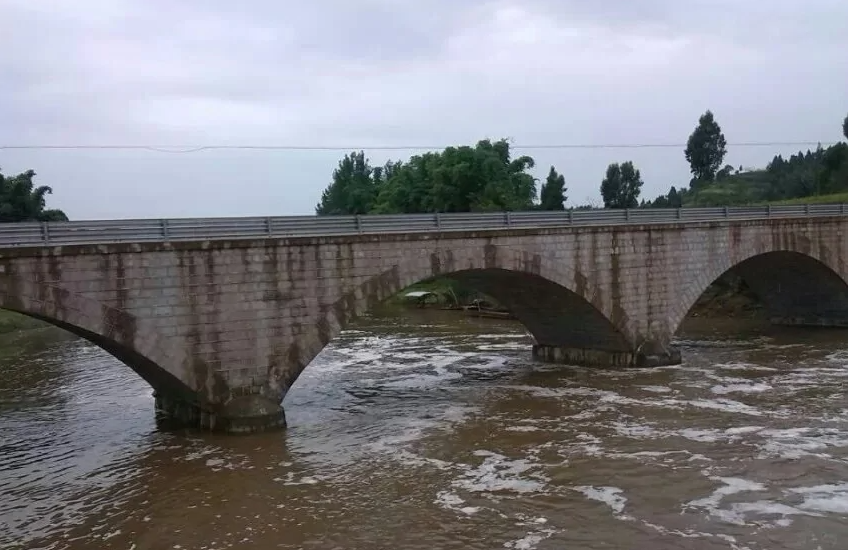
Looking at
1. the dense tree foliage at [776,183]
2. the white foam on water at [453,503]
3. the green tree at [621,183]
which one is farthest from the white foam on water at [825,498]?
the green tree at [621,183]

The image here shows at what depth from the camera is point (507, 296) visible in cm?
2709

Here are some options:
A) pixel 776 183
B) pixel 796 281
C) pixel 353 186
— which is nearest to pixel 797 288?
pixel 796 281

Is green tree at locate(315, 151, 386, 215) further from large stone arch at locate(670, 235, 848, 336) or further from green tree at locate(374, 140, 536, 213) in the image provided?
large stone arch at locate(670, 235, 848, 336)

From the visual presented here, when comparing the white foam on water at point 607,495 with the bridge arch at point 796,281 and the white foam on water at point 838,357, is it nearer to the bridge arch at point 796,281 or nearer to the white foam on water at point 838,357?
the bridge arch at point 796,281

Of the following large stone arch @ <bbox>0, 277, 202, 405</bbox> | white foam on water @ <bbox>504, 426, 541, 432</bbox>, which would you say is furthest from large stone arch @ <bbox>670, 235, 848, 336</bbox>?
large stone arch @ <bbox>0, 277, 202, 405</bbox>

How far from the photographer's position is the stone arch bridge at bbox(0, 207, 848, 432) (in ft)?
54.5

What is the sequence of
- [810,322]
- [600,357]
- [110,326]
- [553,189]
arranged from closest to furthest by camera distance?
[110,326], [600,357], [810,322], [553,189]

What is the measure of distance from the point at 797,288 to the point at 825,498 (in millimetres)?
24641

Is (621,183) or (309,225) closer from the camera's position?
(309,225)

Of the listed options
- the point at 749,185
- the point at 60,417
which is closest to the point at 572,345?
the point at 60,417

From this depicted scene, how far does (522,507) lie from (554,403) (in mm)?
8246

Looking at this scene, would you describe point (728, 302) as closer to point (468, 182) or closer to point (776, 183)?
point (468, 182)

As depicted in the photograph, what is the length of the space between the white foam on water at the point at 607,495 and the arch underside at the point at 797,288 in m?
20.4

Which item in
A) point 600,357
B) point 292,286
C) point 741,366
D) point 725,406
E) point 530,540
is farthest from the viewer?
point 600,357
